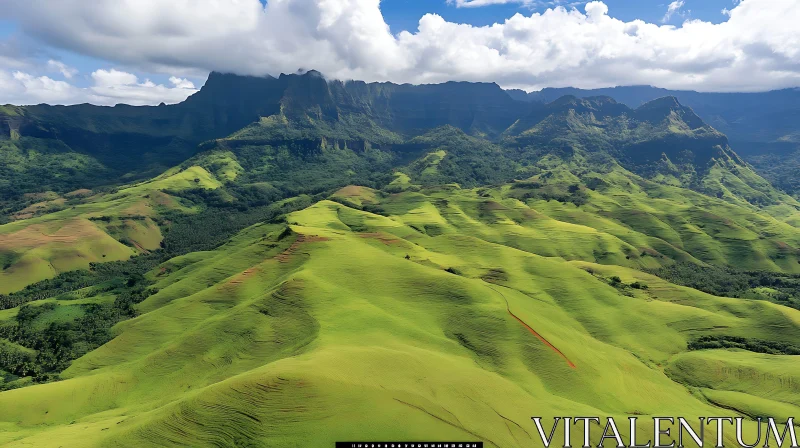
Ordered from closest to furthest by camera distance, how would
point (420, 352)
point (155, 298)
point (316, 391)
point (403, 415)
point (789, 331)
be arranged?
1. point (403, 415)
2. point (316, 391)
3. point (420, 352)
4. point (789, 331)
5. point (155, 298)

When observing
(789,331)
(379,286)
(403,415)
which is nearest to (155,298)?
(379,286)

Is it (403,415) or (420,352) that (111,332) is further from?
(403,415)

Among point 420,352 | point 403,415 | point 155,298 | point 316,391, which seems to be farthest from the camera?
point 155,298

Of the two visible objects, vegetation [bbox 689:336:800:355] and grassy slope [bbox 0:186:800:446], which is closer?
grassy slope [bbox 0:186:800:446]

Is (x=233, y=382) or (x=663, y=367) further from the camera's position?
(x=663, y=367)

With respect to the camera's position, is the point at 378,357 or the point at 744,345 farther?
the point at 744,345

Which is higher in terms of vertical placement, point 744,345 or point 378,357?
point 378,357

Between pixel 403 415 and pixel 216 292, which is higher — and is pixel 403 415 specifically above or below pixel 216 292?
above

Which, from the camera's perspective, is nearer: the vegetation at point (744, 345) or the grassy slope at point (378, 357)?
the grassy slope at point (378, 357)
